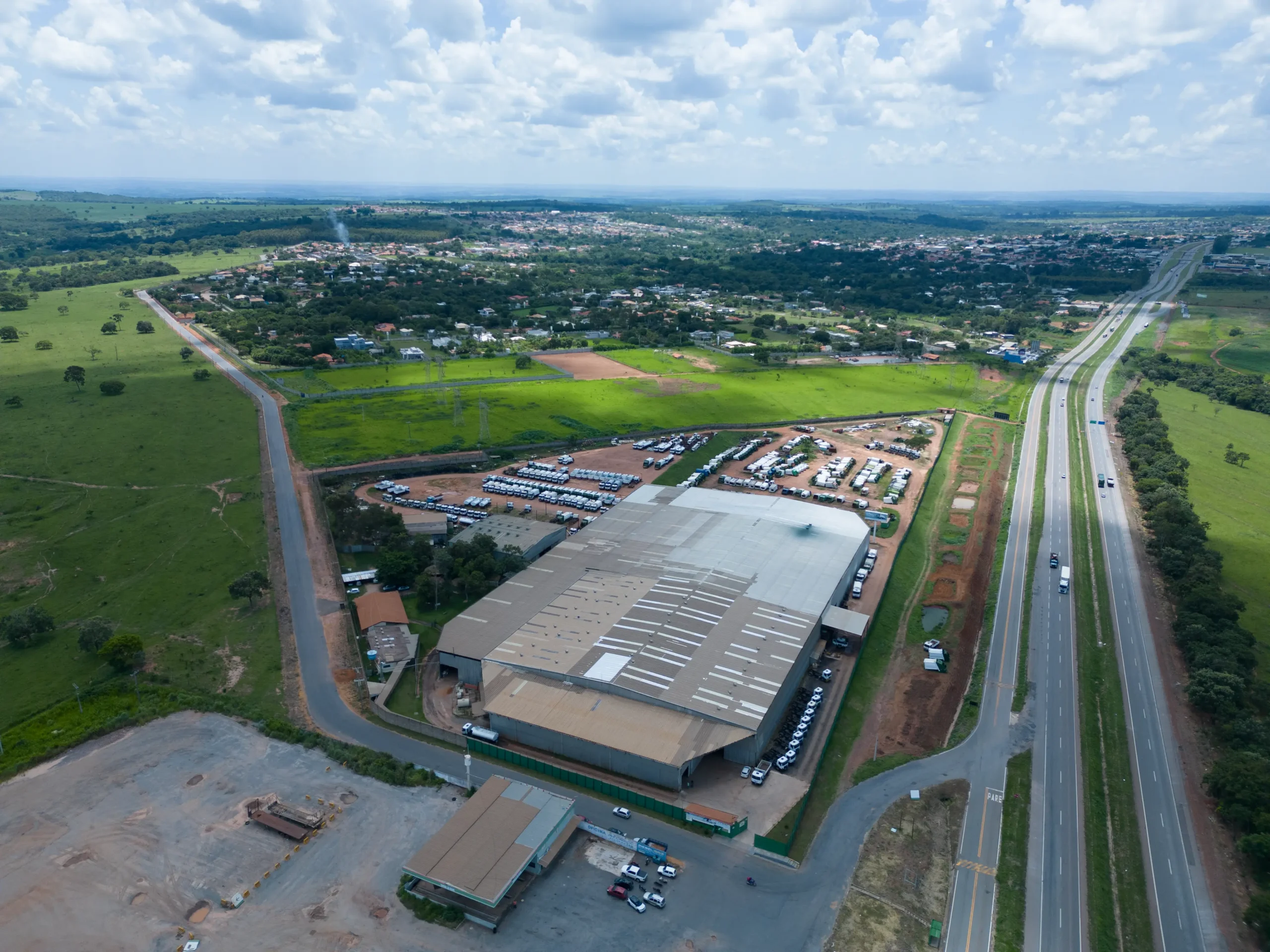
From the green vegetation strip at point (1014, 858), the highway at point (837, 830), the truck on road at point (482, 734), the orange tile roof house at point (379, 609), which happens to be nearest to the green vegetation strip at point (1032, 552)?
the highway at point (837, 830)

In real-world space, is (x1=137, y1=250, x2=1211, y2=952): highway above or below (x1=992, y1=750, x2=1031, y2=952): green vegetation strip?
below

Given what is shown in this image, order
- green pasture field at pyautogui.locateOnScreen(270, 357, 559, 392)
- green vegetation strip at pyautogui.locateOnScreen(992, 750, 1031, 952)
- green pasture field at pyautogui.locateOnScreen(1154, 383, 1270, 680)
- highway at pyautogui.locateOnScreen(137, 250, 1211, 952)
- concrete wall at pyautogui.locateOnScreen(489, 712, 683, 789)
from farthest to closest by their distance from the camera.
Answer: green pasture field at pyautogui.locateOnScreen(270, 357, 559, 392) → green pasture field at pyautogui.locateOnScreen(1154, 383, 1270, 680) → concrete wall at pyautogui.locateOnScreen(489, 712, 683, 789) → highway at pyautogui.locateOnScreen(137, 250, 1211, 952) → green vegetation strip at pyautogui.locateOnScreen(992, 750, 1031, 952)

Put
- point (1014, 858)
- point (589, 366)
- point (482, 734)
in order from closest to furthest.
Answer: point (1014, 858) → point (482, 734) → point (589, 366)

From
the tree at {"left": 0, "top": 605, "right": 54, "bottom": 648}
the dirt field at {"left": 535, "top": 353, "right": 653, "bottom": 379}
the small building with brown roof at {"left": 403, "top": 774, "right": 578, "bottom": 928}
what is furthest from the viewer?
the dirt field at {"left": 535, "top": 353, "right": 653, "bottom": 379}

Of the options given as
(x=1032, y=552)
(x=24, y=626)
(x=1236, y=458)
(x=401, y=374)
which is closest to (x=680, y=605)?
(x=1032, y=552)

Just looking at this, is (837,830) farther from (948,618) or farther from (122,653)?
(122,653)

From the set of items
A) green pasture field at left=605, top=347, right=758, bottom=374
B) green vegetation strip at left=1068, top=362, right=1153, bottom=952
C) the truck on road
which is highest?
green pasture field at left=605, top=347, right=758, bottom=374

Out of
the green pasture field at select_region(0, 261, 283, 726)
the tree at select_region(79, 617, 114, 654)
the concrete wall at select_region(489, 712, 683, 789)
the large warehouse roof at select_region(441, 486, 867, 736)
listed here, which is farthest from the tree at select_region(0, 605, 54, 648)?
the concrete wall at select_region(489, 712, 683, 789)

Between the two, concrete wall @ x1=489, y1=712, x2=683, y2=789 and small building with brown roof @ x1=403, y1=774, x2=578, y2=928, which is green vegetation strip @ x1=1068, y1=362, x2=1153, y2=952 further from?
small building with brown roof @ x1=403, y1=774, x2=578, y2=928
